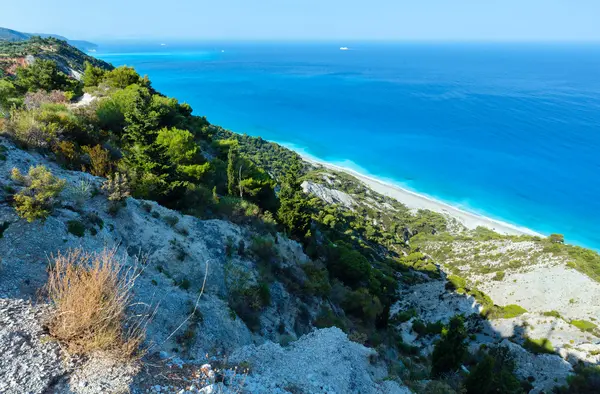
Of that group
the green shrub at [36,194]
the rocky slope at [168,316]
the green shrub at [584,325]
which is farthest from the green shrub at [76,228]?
the green shrub at [584,325]

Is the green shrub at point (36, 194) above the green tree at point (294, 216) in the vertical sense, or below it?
above

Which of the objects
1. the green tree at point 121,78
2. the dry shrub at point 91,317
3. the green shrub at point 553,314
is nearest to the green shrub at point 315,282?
the dry shrub at point 91,317

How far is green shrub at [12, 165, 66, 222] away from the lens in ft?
30.5

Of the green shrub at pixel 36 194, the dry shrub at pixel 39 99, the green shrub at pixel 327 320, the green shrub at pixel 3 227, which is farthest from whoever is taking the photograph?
the dry shrub at pixel 39 99

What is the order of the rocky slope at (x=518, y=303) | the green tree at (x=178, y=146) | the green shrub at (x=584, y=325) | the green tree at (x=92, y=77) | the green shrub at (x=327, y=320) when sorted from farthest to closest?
the green tree at (x=92, y=77), the green shrub at (x=584, y=325), the rocky slope at (x=518, y=303), the green tree at (x=178, y=146), the green shrub at (x=327, y=320)

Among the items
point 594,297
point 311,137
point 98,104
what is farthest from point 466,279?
point 311,137

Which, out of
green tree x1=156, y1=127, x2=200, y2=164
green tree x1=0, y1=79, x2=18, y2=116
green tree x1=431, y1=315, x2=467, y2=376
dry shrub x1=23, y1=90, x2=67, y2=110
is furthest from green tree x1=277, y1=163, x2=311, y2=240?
green tree x1=0, y1=79, x2=18, y2=116

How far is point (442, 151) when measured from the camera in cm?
9694

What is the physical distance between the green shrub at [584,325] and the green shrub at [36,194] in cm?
3853

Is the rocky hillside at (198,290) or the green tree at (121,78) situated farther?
the green tree at (121,78)

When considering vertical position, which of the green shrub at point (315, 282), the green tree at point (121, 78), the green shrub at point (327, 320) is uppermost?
the green tree at point (121, 78)

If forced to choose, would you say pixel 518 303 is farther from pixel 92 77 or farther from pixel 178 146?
pixel 92 77

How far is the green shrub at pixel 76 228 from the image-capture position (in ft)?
33.6

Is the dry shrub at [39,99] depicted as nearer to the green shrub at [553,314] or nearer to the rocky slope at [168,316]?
the rocky slope at [168,316]
